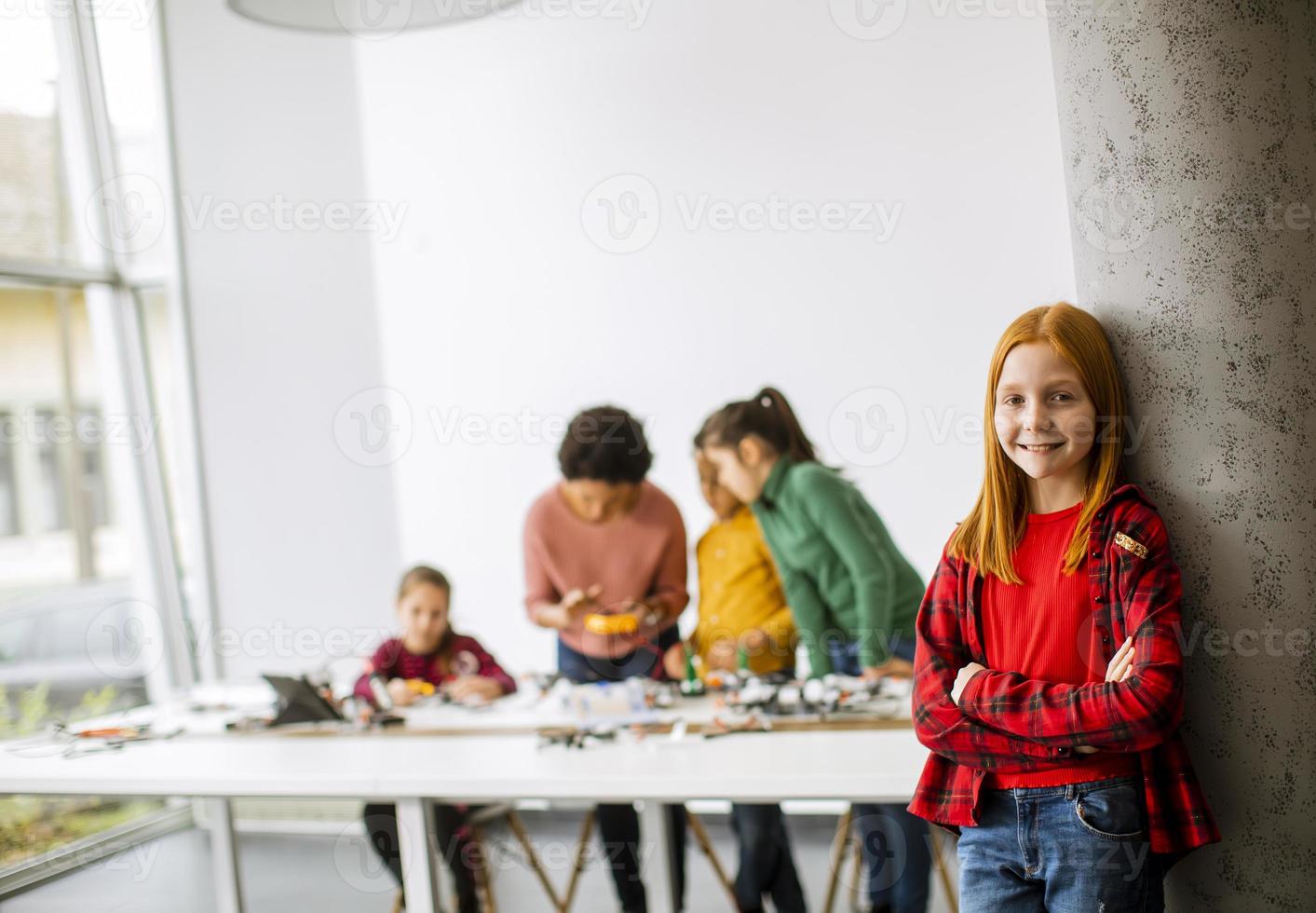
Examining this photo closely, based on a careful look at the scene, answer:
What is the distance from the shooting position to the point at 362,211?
5.69 meters

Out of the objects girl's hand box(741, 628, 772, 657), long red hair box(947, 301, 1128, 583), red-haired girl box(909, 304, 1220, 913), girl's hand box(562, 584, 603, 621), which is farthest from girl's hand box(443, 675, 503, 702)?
long red hair box(947, 301, 1128, 583)

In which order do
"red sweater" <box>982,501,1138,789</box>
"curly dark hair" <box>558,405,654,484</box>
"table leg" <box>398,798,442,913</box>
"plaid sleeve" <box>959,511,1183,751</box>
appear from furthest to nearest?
1. "curly dark hair" <box>558,405,654,484</box>
2. "table leg" <box>398,798,442,913</box>
3. "red sweater" <box>982,501,1138,789</box>
4. "plaid sleeve" <box>959,511,1183,751</box>

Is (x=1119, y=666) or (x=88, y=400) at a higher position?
(x=88, y=400)

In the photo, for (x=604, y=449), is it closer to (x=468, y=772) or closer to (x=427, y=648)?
(x=427, y=648)

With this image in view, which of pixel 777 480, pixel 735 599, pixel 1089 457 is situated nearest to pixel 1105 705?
pixel 1089 457

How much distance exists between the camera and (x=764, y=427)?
12.2ft

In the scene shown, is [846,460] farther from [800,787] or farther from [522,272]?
[800,787]

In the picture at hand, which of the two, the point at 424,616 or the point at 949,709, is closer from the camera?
the point at 949,709

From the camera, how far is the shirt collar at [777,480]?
3.66m

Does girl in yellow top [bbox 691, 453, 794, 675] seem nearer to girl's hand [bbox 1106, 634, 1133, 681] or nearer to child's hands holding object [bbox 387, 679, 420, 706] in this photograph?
→ child's hands holding object [bbox 387, 679, 420, 706]

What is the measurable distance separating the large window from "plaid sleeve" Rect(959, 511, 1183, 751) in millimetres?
4813

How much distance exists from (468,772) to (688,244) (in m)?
3.06

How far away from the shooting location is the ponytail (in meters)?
3.71

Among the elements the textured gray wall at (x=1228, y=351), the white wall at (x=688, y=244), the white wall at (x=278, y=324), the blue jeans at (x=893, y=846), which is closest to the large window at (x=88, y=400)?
the white wall at (x=278, y=324)
